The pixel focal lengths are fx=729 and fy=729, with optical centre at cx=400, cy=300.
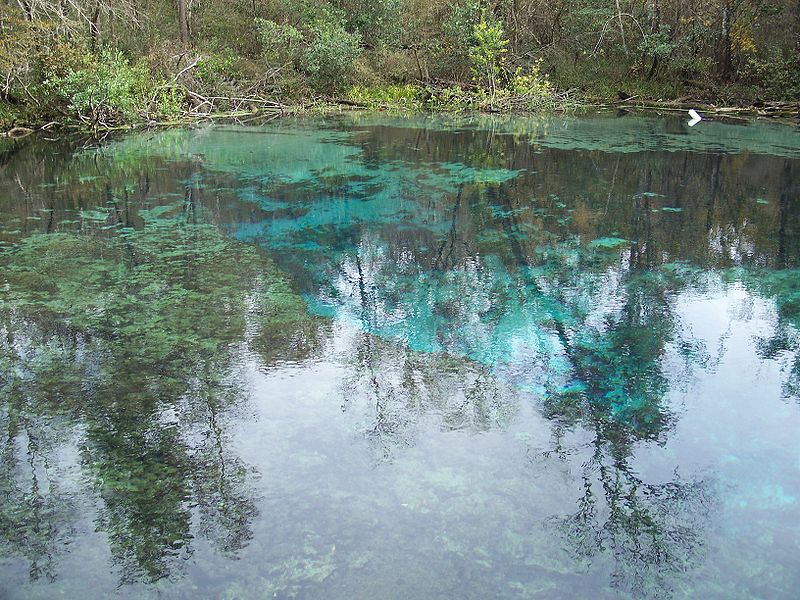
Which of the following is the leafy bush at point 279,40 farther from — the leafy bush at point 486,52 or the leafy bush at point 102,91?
the leafy bush at point 102,91

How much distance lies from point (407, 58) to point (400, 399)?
18.3m

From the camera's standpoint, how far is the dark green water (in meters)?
2.59

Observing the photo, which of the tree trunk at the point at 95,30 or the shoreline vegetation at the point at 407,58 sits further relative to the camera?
the tree trunk at the point at 95,30

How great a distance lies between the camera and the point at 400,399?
3.76 meters

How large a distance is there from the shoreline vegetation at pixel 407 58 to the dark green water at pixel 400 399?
810 cm

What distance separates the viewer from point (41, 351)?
4312mm

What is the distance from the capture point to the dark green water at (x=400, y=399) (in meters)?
2.59

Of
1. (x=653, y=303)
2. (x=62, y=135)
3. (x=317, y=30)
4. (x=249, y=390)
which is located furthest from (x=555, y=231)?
(x=317, y=30)

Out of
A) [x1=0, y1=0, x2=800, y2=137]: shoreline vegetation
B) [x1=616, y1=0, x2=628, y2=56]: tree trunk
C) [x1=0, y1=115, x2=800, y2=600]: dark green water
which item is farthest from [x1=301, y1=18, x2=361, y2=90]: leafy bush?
[x1=0, y1=115, x2=800, y2=600]: dark green water

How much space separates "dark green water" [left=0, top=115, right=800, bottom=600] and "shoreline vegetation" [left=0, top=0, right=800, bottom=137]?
26.6ft

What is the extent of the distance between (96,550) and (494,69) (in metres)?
17.2

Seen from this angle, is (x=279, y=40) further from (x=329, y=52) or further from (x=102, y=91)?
(x=102, y=91)

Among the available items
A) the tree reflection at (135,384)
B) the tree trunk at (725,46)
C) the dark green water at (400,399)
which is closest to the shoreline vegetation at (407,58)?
the tree trunk at (725,46)

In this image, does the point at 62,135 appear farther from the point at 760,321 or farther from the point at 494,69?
the point at 760,321
